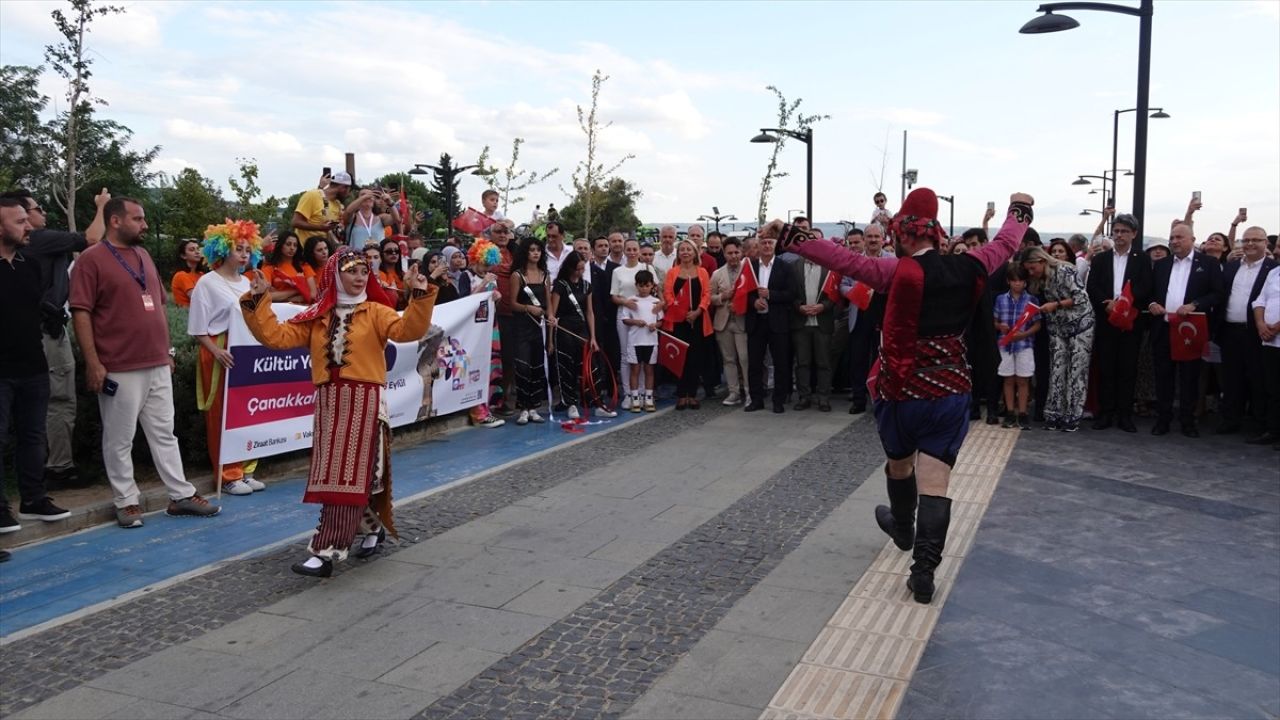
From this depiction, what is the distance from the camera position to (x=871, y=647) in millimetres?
4594

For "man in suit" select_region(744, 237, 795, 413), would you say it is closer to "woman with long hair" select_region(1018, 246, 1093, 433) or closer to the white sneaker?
"woman with long hair" select_region(1018, 246, 1093, 433)

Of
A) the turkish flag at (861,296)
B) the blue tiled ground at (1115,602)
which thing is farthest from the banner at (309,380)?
the blue tiled ground at (1115,602)

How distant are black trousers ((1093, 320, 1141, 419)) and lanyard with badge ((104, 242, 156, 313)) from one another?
8.94 metres

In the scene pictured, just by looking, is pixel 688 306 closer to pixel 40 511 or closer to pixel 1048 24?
pixel 1048 24

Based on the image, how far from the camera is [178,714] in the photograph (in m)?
3.92

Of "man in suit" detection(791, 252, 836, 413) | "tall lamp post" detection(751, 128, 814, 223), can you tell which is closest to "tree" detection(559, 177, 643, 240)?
"tall lamp post" detection(751, 128, 814, 223)

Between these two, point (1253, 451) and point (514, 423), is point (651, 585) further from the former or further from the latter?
point (1253, 451)

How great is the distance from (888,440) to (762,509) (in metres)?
1.74

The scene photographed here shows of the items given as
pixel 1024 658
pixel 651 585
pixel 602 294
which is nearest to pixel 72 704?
pixel 651 585

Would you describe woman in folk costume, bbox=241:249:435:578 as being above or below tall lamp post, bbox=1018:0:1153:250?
below

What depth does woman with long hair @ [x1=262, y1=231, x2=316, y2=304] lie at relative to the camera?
8.03 metres

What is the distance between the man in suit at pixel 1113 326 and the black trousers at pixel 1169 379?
0.20 m

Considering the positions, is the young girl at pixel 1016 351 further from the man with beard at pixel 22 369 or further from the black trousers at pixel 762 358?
the man with beard at pixel 22 369

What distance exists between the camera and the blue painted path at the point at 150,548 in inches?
209
